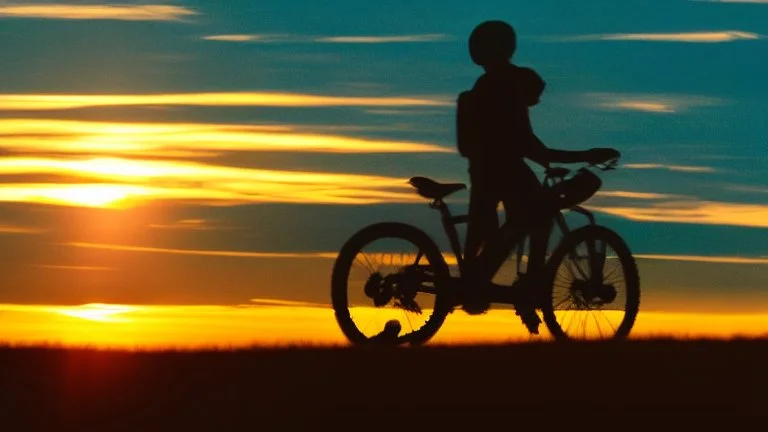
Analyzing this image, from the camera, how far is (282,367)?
959cm

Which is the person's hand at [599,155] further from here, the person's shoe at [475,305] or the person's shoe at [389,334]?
the person's shoe at [389,334]

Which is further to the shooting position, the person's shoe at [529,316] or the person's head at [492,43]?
the person's shoe at [529,316]

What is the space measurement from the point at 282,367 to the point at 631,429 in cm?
274

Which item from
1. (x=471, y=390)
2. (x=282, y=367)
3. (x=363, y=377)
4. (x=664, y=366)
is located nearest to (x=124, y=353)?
(x=282, y=367)

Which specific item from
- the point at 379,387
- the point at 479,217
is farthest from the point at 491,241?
the point at 379,387

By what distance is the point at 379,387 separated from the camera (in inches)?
344

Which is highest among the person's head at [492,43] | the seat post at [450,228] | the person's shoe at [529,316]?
Answer: the person's head at [492,43]

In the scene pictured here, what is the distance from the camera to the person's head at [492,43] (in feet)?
36.8

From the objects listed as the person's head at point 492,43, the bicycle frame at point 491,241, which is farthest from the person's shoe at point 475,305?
the person's head at point 492,43

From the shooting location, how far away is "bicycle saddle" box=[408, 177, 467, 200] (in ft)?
37.4

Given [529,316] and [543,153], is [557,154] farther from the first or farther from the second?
[529,316]

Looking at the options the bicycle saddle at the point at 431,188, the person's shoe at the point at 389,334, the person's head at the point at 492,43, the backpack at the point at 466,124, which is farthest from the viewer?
the person's shoe at the point at 389,334

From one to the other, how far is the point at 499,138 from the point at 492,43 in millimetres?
694

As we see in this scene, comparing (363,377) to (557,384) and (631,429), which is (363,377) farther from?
(631,429)
